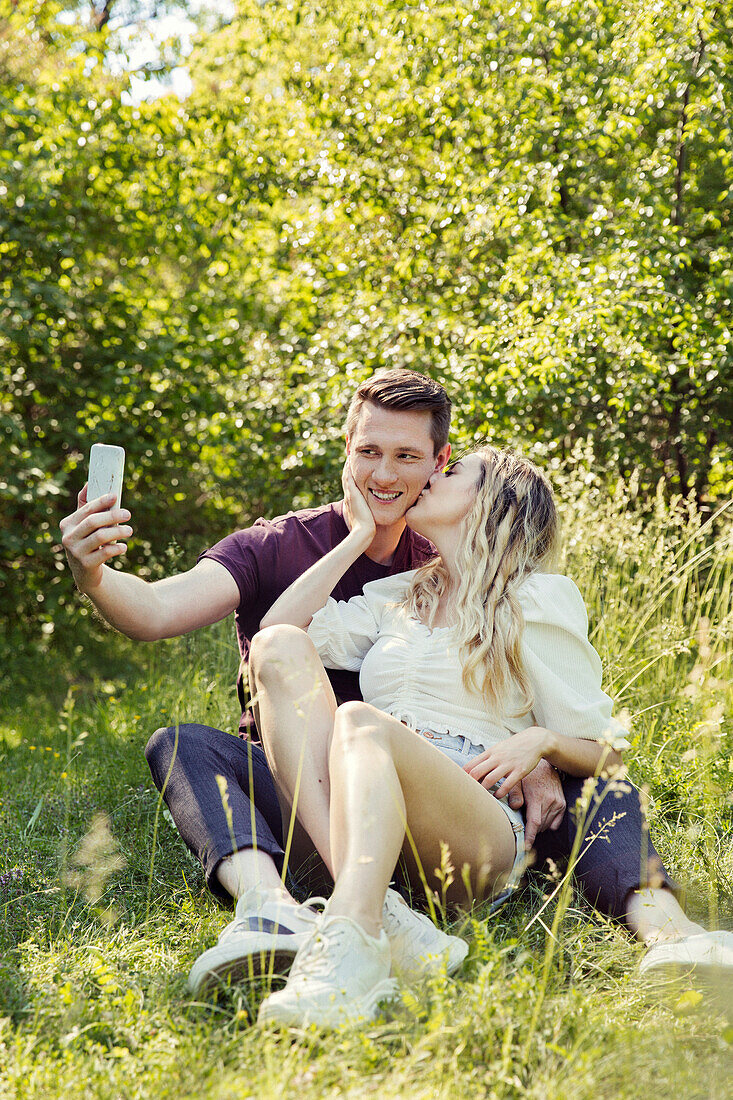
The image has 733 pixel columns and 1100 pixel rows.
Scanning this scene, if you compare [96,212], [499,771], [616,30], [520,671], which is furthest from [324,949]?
[96,212]

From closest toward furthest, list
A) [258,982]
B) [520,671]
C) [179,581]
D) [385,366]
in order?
[258,982], [520,671], [179,581], [385,366]

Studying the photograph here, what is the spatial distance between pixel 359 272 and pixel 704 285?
6.66 feet

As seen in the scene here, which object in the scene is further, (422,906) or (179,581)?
(179,581)

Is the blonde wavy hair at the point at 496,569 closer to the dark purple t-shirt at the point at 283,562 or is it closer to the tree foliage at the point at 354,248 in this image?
the dark purple t-shirt at the point at 283,562

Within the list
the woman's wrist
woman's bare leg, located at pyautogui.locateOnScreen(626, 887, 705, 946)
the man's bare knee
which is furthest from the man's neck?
woman's bare leg, located at pyautogui.locateOnScreen(626, 887, 705, 946)

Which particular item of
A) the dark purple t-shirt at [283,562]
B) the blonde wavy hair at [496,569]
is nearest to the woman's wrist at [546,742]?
the blonde wavy hair at [496,569]

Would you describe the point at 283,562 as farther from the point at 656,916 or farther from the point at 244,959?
the point at 656,916

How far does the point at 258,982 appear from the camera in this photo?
1.74 m

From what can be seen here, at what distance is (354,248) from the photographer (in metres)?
5.35

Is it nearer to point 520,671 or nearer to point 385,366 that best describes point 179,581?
point 520,671

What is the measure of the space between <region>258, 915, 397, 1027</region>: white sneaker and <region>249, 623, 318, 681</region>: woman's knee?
1.96ft

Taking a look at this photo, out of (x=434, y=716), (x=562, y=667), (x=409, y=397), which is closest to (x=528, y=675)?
(x=562, y=667)

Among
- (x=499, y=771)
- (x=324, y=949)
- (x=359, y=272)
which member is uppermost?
(x=359, y=272)

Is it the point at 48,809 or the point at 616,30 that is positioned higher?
the point at 616,30
